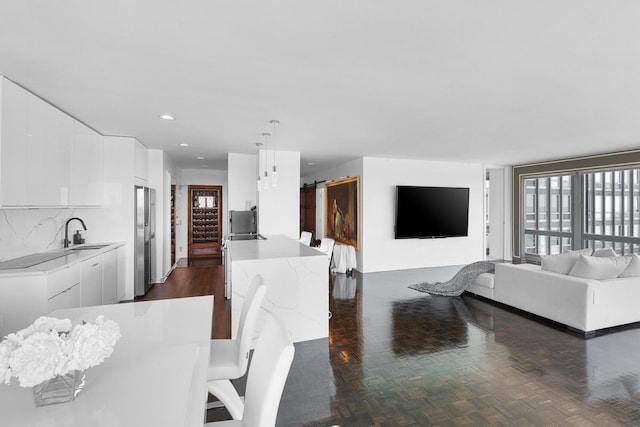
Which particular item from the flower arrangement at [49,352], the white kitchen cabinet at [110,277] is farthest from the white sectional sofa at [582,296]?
the white kitchen cabinet at [110,277]

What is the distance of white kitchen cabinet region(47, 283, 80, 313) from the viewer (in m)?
2.83

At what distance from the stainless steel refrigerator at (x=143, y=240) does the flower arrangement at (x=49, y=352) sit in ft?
14.0

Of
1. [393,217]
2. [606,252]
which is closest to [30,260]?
[393,217]

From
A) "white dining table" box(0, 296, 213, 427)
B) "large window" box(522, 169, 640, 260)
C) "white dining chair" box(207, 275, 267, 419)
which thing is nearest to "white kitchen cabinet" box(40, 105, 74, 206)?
"white dining table" box(0, 296, 213, 427)

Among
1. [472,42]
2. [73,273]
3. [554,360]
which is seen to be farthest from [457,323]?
[73,273]

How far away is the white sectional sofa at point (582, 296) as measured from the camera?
3510 millimetres

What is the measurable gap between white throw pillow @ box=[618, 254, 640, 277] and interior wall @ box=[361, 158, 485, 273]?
12.3 feet

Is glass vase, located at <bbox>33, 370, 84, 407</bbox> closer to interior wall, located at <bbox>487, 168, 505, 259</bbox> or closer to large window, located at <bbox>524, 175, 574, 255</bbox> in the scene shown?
large window, located at <bbox>524, 175, 574, 255</bbox>

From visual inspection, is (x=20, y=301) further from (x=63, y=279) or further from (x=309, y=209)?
(x=309, y=209)

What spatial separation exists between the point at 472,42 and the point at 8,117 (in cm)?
365

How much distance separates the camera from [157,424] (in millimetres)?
941

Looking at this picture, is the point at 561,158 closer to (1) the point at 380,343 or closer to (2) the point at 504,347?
(2) the point at 504,347

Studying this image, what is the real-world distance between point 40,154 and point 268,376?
3.42m

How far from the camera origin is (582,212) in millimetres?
6949
